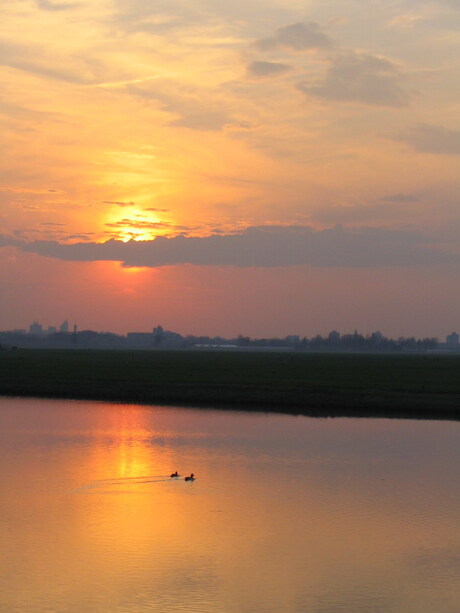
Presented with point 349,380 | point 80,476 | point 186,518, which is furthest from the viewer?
point 349,380

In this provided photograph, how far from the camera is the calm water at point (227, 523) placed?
1614 centimetres

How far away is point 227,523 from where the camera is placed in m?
21.6

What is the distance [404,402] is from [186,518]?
36.2 m

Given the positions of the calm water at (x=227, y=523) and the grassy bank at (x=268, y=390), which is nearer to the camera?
the calm water at (x=227, y=523)

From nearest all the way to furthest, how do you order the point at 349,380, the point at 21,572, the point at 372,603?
the point at 372,603
the point at 21,572
the point at 349,380

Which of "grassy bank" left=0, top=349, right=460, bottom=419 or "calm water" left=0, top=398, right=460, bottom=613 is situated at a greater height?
"grassy bank" left=0, top=349, right=460, bottom=419

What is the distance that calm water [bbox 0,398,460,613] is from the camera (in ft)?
53.0

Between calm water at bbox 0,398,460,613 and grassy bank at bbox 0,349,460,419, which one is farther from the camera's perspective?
grassy bank at bbox 0,349,460,419

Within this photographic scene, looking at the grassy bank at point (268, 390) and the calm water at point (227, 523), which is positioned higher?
the grassy bank at point (268, 390)

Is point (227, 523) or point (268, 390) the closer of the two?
point (227, 523)

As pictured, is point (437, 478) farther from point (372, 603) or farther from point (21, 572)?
point (21, 572)

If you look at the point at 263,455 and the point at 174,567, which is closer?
the point at 174,567

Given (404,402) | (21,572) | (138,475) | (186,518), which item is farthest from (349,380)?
(21,572)

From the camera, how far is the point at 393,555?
19078mm
